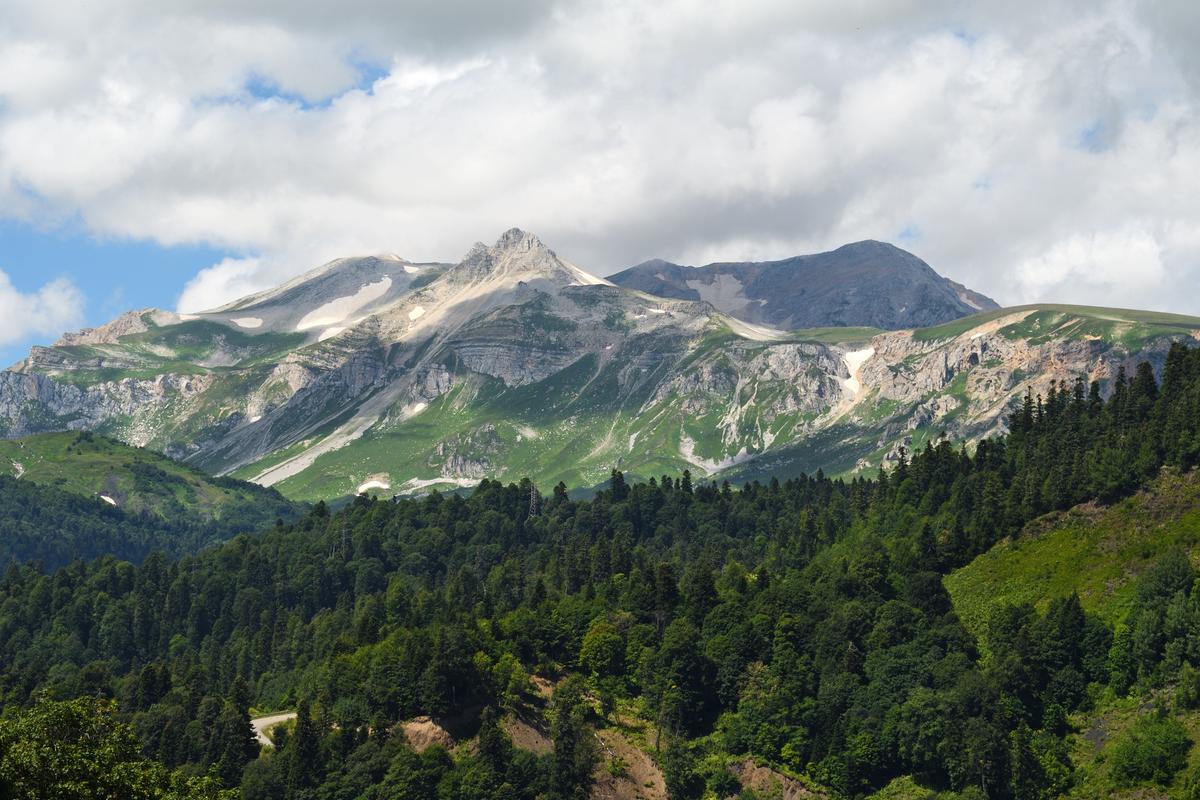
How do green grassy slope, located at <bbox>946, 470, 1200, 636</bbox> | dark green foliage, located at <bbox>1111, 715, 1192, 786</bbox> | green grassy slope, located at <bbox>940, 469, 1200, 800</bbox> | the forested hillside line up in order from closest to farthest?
1. dark green foliage, located at <bbox>1111, 715, 1192, 786</bbox>
2. green grassy slope, located at <bbox>940, 469, 1200, 800</bbox>
3. the forested hillside
4. green grassy slope, located at <bbox>946, 470, 1200, 636</bbox>

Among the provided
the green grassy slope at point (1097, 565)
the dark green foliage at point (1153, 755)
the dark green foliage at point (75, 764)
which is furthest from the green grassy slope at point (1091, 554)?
the dark green foliage at point (75, 764)

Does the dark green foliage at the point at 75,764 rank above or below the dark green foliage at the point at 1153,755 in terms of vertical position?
above

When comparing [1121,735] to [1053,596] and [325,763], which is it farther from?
[325,763]

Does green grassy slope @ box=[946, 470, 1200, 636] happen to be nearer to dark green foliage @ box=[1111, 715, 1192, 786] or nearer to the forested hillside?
the forested hillside

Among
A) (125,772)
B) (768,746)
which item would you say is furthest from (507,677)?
(125,772)

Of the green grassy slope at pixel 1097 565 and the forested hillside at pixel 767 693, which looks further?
the forested hillside at pixel 767 693

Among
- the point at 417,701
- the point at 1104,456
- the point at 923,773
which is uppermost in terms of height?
the point at 1104,456

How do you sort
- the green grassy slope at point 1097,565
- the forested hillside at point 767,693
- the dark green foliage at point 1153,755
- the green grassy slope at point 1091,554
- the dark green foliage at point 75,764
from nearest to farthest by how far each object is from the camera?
1. the dark green foliage at point 75,764
2. the dark green foliage at point 1153,755
3. the green grassy slope at point 1097,565
4. the forested hillside at point 767,693
5. the green grassy slope at point 1091,554

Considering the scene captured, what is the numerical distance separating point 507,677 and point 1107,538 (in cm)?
8166

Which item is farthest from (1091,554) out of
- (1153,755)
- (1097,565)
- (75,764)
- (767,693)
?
(75,764)

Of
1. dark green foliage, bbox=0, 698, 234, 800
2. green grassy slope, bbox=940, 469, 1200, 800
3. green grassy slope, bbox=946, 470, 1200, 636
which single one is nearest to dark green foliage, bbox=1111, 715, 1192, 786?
green grassy slope, bbox=940, 469, 1200, 800

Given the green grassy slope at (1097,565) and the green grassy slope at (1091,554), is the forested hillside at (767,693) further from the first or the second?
the green grassy slope at (1091,554)

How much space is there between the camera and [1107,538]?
186500mm

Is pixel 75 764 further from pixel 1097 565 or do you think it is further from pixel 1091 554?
pixel 1091 554
